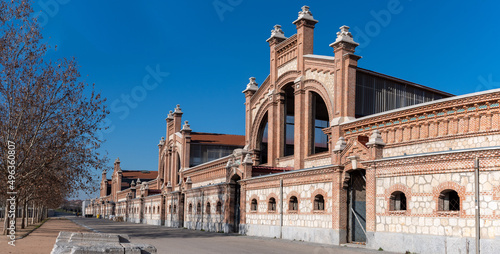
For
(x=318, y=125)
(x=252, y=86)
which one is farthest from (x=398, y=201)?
(x=252, y=86)

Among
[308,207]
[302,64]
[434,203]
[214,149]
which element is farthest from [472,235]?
[214,149]

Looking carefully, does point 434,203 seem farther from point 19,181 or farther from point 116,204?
point 116,204

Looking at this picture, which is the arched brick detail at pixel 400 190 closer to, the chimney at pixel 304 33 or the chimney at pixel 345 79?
the chimney at pixel 345 79

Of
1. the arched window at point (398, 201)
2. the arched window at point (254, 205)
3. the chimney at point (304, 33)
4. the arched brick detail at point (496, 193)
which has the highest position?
the chimney at point (304, 33)

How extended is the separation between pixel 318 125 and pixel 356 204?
47.4 ft

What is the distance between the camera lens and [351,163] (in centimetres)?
2231

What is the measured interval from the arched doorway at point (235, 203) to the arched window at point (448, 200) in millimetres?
17625

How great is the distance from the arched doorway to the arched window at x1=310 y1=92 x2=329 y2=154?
5.85 m

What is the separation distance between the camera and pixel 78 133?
84.5ft

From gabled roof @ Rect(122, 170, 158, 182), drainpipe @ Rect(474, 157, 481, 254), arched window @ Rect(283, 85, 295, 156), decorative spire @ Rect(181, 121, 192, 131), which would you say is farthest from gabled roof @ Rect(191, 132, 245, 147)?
drainpipe @ Rect(474, 157, 481, 254)

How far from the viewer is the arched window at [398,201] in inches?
787

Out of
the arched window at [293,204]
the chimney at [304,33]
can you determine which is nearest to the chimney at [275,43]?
the chimney at [304,33]

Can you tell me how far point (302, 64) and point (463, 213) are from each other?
18.1 meters

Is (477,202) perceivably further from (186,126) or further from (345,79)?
(186,126)
